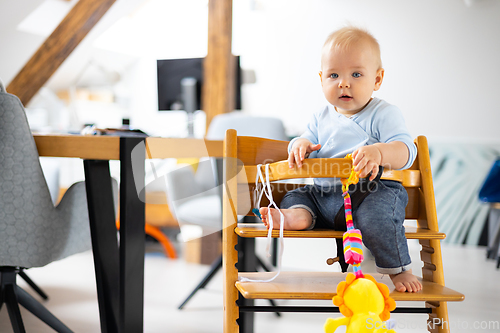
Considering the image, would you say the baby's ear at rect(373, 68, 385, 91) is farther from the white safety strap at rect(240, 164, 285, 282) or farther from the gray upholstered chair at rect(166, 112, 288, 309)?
the gray upholstered chair at rect(166, 112, 288, 309)

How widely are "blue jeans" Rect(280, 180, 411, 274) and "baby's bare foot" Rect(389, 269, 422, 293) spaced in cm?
1

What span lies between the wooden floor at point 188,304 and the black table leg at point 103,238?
295 mm

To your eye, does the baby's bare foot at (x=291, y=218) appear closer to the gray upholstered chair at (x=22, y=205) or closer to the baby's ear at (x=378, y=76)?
the baby's ear at (x=378, y=76)

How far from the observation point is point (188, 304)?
1720 mm

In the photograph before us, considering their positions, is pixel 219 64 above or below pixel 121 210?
above

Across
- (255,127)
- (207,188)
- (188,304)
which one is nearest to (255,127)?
(255,127)

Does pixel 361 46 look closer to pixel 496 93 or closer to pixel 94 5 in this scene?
pixel 94 5

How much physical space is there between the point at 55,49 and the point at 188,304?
223 cm

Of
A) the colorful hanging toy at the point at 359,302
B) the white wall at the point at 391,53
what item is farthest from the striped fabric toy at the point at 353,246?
the white wall at the point at 391,53

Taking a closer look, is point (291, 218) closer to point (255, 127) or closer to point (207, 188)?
point (255, 127)

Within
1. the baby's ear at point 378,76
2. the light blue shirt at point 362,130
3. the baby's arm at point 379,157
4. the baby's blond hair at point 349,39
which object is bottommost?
the baby's arm at point 379,157

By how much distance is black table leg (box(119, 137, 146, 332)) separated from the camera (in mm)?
1072

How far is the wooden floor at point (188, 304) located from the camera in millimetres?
1473

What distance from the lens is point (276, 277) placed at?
36.3 inches
